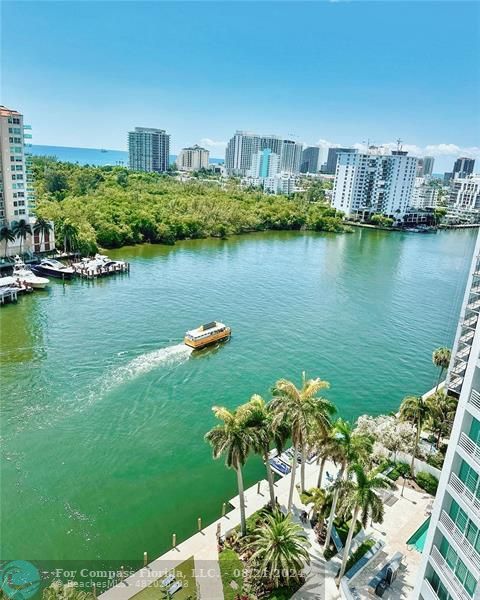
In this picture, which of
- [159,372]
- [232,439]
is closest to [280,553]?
[232,439]

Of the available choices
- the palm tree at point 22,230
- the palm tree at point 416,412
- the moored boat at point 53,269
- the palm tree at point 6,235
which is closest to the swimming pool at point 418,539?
the palm tree at point 416,412

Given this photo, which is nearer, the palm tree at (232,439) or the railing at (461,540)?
the railing at (461,540)

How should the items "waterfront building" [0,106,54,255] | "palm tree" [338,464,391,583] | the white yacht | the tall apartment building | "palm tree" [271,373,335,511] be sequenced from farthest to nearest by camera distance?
the tall apartment building < "waterfront building" [0,106,54,255] < the white yacht < "palm tree" [271,373,335,511] < "palm tree" [338,464,391,583]

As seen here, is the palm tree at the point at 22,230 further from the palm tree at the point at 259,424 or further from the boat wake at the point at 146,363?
the palm tree at the point at 259,424

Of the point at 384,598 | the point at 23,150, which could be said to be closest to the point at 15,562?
the point at 384,598

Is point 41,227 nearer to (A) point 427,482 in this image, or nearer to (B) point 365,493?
(A) point 427,482

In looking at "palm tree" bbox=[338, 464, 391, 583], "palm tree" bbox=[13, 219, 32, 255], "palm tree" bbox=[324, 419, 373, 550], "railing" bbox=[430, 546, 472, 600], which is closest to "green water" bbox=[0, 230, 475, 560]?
"palm tree" bbox=[324, 419, 373, 550]

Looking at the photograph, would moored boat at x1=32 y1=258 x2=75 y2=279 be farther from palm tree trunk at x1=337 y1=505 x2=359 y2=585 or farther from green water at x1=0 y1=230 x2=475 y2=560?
palm tree trunk at x1=337 y1=505 x2=359 y2=585
